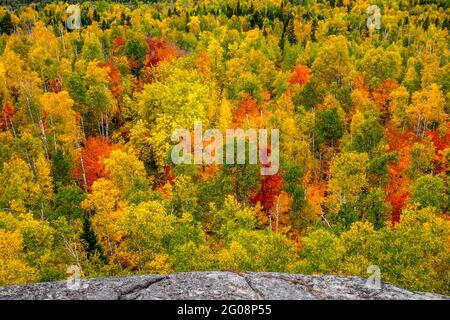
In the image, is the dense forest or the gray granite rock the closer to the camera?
the gray granite rock

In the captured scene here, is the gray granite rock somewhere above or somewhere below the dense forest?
above

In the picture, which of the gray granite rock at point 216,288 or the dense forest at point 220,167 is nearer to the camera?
the gray granite rock at point 216,288

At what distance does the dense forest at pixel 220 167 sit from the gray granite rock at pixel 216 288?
17151mm

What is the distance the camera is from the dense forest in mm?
42094

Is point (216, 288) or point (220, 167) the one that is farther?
point (220, 167)

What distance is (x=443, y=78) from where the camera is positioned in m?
83.9

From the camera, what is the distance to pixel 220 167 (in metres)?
59.5

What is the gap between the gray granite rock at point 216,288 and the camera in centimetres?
2005

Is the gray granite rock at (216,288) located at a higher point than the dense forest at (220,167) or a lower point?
higher

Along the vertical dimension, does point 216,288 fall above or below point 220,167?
above

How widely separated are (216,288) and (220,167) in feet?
129

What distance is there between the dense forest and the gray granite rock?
17151 mm
